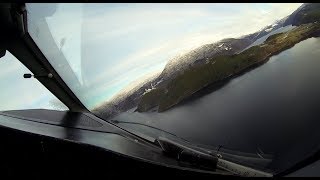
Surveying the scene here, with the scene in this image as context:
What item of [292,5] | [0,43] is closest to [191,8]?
[292,5]

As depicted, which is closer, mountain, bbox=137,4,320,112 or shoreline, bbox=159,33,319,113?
mountain, bbox=137,4,320,112

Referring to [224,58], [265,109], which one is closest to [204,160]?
[265,109]

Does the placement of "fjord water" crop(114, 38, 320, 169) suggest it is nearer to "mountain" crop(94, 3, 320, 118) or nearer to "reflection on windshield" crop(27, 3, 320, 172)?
"reflection on windshield" crop(27, 3, 320, 172)

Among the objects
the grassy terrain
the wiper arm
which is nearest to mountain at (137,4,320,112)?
the grassy terrain

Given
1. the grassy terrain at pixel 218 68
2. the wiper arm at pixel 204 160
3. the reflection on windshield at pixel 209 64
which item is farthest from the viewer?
the grassy terrain at pixel 218 68

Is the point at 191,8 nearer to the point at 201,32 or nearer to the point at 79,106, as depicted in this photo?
the point at 201,32

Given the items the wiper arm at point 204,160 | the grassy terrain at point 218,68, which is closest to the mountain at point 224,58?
the grassy terrain at point 218,68

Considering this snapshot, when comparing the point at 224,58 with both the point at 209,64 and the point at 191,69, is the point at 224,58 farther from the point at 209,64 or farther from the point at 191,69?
the point at 191,69

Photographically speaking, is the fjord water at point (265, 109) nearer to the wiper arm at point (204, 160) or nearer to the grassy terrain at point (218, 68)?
the grassy terrain at point (218, 68)
